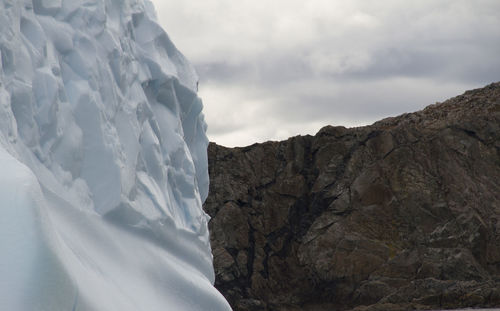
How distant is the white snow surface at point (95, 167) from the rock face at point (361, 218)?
816 inches

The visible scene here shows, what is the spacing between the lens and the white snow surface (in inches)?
199

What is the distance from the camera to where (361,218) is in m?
32.2

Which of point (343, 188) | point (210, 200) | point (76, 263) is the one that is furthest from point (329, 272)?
point (76, 263)

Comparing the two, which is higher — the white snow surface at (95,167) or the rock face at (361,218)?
the white snow surface at (95,167)

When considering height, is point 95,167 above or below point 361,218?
above

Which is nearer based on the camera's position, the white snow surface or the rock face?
the white snow surface

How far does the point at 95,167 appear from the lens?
7648mm

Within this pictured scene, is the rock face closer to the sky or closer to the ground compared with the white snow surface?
closer to the ground

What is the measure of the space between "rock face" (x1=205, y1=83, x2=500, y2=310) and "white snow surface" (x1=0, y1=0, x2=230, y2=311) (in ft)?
68.0

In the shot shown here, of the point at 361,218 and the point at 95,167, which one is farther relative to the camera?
the point at 361,218

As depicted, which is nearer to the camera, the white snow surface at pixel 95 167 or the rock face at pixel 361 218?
the white snow surface at pixel 95 167

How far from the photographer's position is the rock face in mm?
30719

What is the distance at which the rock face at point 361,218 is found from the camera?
30.7 metres

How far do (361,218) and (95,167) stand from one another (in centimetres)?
2535
